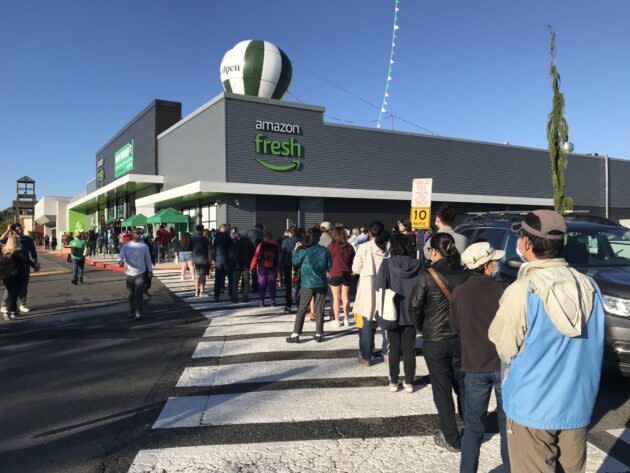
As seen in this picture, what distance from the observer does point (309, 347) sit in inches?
288

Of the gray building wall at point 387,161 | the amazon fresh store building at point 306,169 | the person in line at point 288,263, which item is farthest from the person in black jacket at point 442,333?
the gray building wall at point 387,161

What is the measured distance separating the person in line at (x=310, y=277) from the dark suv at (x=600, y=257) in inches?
92.2

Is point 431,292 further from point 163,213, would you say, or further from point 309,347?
point 163,213

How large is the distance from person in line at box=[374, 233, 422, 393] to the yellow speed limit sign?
476 cm

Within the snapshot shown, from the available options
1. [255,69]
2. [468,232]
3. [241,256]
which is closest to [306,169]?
[255,69]

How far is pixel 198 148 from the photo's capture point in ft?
85.5

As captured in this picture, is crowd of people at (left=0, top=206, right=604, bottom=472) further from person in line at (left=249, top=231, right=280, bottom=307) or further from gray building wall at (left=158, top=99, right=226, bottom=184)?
gray building wall at (left=158, top=99, right=226, bottom=184)

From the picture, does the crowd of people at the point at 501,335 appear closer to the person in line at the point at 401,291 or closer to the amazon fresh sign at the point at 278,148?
the person in line at the point at 401,291

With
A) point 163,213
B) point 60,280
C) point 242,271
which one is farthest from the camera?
point 163,213

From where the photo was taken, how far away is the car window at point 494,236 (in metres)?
6.68

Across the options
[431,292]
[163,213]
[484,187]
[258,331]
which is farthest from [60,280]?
[484,187]

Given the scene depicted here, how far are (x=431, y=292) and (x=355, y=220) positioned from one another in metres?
23.2

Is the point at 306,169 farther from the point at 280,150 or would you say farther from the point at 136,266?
the point at 136,266

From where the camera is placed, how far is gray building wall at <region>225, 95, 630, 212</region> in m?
23.9
